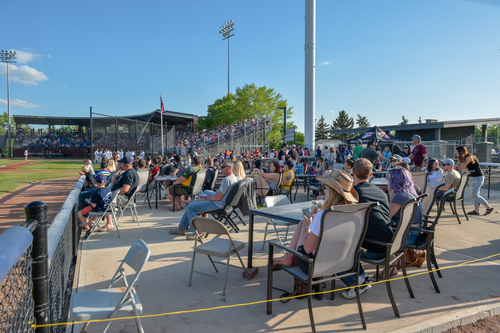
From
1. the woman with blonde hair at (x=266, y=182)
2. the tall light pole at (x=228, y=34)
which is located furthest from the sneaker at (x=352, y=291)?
the tall light pole at (x=228, y=34)

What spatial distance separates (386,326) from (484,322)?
985 mm

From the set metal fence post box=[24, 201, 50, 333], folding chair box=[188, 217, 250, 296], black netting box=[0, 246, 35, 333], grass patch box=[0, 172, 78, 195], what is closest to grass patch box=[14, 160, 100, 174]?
grass patch box=[0, 172, 78, 195]

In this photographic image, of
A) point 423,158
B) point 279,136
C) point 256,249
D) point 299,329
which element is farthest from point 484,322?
point 279,136

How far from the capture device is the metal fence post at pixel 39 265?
1.78 metres

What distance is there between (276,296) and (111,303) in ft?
5.56

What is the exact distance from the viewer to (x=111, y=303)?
7.76 feet

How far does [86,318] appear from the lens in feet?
7.10

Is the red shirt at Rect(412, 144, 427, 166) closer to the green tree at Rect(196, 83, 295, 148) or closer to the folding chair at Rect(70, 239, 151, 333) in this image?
the folding chair at Rect(70, 239, 151, 333)

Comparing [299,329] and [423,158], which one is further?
[423,158]

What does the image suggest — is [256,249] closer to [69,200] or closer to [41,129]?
[69,200]

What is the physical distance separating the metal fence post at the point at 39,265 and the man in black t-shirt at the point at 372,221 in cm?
264

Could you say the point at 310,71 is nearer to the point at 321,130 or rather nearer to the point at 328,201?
A: the point at 328,201

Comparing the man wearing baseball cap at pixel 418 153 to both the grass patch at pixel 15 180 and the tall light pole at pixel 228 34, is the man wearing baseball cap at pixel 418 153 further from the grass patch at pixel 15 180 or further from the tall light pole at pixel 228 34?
the tall light pole at pixel 228 34

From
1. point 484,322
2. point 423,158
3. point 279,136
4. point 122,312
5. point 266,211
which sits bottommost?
point 484,322
